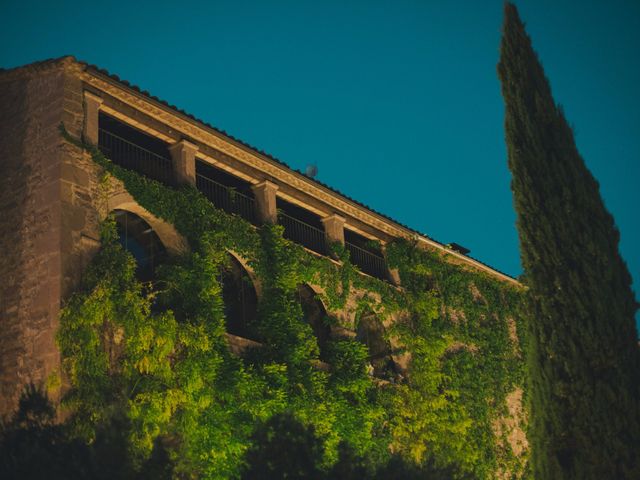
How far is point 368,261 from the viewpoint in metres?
23.2

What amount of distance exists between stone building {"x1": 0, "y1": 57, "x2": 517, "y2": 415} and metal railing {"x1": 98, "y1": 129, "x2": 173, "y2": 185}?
Result: 26 millimetres

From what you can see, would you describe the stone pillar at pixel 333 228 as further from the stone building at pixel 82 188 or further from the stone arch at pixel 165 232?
the stone arch at pixel 165 232

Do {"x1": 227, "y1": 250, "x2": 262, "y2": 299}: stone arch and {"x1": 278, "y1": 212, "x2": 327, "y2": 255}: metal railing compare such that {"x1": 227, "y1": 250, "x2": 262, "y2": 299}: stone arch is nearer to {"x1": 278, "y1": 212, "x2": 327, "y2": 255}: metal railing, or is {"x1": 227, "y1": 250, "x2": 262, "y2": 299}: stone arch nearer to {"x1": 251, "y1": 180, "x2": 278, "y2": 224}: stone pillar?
{"x1": 251, "y1": 180, "x2": 278, "y2": 224}: stone pillar

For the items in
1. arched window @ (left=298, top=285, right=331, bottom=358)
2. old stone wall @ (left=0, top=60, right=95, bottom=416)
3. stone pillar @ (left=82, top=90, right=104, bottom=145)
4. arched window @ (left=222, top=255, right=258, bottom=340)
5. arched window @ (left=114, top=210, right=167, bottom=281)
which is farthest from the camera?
arched window @ (left=298, top=285, right=331, bottom=358)

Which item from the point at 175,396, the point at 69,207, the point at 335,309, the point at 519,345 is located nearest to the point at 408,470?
the point at 175,396

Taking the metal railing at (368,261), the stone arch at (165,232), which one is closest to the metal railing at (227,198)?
the stone arch at (165,232)

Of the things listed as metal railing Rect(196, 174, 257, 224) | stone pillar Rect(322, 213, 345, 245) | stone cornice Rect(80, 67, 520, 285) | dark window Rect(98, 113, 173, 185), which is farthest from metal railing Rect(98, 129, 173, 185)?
stone pillar Rect(322, 213, 345, 245)

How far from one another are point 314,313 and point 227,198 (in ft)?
10.9

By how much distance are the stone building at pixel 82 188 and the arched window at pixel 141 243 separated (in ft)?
0.06

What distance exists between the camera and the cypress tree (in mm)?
13391

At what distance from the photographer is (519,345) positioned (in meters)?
25.8

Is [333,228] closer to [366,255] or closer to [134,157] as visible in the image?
[366,255]

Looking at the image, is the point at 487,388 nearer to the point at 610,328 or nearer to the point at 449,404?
the point at 449,404

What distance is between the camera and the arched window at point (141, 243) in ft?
56.9
